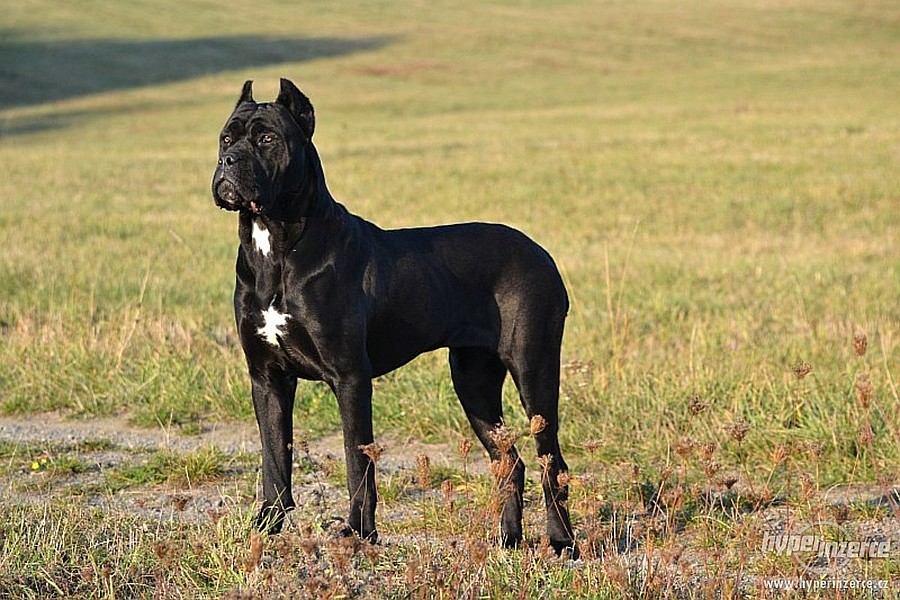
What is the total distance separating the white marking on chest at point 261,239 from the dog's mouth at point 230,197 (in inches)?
9.2

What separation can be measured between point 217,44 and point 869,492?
62.0 metres

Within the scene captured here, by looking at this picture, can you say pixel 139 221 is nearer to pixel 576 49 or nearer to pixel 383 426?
pixel 383 426

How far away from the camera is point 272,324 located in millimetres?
5133

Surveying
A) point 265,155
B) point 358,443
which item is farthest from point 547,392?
point 265,155

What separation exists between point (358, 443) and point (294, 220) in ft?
2.88

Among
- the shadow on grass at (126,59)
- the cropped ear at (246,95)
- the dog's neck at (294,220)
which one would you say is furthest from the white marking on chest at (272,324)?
the shadow on grass at (126,59)

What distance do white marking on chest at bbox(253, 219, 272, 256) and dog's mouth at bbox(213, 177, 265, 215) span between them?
234 mm

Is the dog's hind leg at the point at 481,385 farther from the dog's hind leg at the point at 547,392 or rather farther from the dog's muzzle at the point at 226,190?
the dog's muzzle at the point at 226,190

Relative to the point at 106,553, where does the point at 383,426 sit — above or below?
below

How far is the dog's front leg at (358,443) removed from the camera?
16.9ft

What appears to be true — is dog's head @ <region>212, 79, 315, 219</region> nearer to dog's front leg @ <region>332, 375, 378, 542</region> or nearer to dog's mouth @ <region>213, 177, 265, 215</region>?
dog's mouth @ <region>213, 177, 265, 215</region>

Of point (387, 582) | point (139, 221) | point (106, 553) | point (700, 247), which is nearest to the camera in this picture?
point (387, 582)

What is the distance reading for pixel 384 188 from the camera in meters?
23.5

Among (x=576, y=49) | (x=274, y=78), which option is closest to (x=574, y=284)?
(x=274, y=78)
